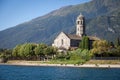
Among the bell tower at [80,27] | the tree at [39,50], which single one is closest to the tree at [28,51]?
the tree at [39,50]

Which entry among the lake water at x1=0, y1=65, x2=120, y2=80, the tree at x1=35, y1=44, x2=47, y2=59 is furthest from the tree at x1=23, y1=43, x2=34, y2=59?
the lake water at x1=0, y1=65, x2=120, y2=80

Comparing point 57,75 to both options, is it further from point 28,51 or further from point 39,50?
point 28,51

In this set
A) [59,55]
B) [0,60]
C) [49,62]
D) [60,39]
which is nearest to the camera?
[49,62]

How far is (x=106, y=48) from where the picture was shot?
11338 cm

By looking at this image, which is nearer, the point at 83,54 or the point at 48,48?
the point at 83,54

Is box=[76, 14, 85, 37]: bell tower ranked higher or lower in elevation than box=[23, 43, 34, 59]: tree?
higher

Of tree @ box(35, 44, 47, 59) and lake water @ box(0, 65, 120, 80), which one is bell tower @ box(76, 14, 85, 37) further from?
lake water @ box(0, 65, 120, 80)

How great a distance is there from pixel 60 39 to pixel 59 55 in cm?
2643

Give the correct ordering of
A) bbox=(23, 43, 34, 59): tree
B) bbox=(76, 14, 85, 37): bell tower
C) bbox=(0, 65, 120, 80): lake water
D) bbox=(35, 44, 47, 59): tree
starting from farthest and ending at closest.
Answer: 1. bbox=(76, 14, 85, 37): bell tower
2. bbox=(23, 43, 34, 59): tree
3. bbox=(35, 44, 47, 59): tree
4. bbox=(0, 65, 120, 80): lake water

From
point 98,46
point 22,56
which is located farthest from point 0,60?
point 98,46

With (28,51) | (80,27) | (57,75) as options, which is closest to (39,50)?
(28,51)

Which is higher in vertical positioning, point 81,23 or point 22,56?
point 81,23

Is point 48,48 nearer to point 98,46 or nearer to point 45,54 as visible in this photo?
point 45,54

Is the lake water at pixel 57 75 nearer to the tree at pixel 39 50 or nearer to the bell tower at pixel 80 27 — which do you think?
the tree at pixel 39 50
